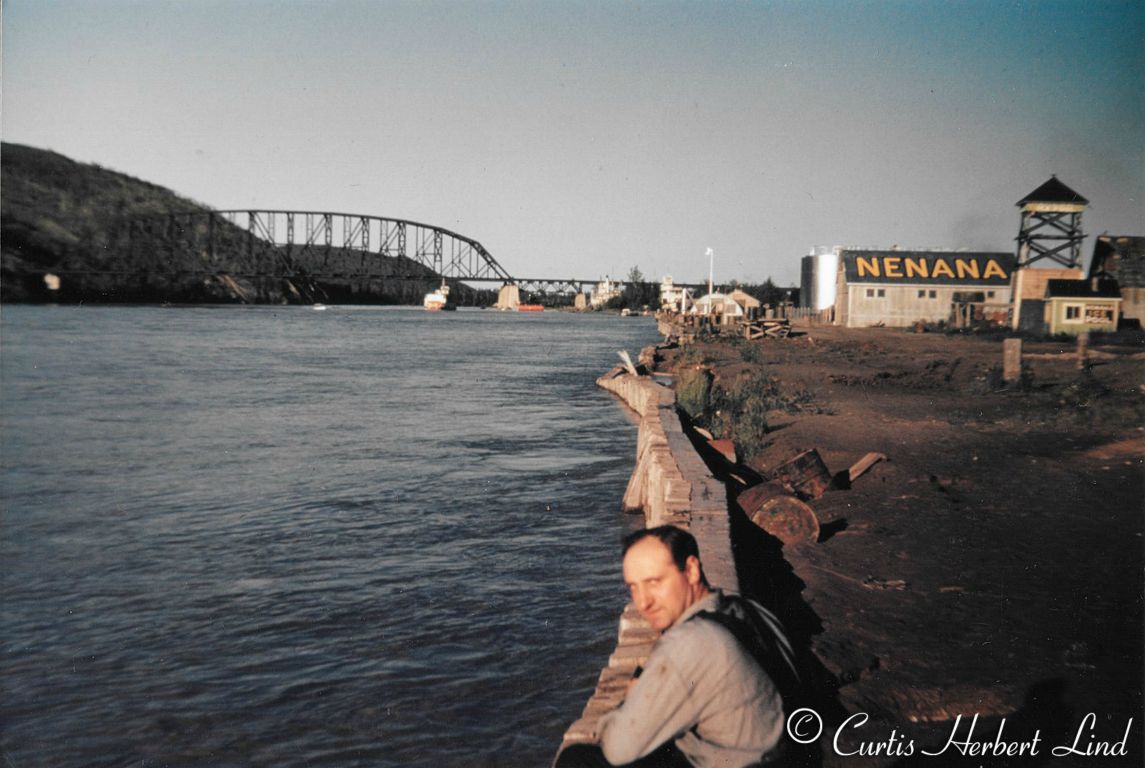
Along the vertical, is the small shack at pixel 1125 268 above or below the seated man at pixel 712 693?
above

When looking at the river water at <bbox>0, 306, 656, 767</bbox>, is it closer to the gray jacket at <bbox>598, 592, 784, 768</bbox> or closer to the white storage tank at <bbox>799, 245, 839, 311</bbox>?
the gray jacket at <bbox>598, 592, 784, 768</bbox>

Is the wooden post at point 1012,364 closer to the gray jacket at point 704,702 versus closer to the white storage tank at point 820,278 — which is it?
the gray jacket at point 704,702

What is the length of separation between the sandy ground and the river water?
1897mm

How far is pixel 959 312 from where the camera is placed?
50875 mm

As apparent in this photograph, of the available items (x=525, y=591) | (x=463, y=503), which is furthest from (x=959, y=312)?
(x=525, y=591)

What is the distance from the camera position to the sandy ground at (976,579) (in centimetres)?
514

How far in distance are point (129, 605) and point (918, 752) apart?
7.20m

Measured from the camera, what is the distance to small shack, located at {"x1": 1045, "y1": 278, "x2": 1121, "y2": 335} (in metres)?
39.9

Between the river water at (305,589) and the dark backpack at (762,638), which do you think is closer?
the dark backpack at (762,638)

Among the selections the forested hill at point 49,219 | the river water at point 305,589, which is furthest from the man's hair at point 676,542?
the forested hill at point 49,219

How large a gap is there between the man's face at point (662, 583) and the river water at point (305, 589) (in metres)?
2.94

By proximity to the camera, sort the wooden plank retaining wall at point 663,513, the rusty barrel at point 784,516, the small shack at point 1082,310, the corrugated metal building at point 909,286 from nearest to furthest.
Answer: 1. the wooden plank retaining wall at point 663,513
2. the rusty barrel at point 784,516
3. the small shack at point 1082,310
4. the corrugated metal building at point 909,286

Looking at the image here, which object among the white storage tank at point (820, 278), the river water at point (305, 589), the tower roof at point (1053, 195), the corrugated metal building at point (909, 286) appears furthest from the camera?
the white storage tank at point (820, 278)

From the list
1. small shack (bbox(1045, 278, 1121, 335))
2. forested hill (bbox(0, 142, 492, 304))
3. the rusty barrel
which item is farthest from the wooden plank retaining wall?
forested hill (bbox(0, 142, 492, 304))
